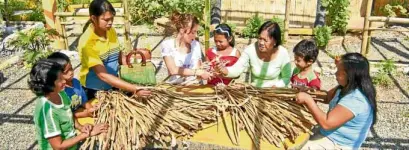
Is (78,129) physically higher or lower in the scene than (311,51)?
lower

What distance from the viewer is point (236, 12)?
8.01 m

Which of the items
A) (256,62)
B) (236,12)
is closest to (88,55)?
(256,62)

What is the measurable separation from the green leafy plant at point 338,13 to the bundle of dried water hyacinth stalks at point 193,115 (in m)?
5.26

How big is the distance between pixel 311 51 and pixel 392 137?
174 cm

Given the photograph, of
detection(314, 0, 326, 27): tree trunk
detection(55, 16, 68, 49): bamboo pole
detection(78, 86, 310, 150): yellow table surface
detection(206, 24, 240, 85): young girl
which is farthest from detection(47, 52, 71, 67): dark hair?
detection(314, 0, 326, 27): tree trunk

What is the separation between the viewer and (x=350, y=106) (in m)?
2.24

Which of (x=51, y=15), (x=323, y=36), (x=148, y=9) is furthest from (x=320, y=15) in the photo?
(x=51, y=15)

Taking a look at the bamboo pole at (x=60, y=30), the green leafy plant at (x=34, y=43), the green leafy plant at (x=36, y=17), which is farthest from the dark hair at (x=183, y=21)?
the green leafy plant at (x=36, y=17)

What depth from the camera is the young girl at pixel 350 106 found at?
7.29 ft

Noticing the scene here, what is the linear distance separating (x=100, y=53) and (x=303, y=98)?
1436mm

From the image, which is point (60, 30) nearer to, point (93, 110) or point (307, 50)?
point (93, 110)

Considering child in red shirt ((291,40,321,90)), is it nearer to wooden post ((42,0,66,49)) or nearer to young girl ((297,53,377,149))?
young girl ((297,53,377,149))

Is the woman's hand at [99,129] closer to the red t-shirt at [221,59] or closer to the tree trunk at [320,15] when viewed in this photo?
the red t-shirt at [221,59]

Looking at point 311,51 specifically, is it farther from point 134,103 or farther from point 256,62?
point 134,103
